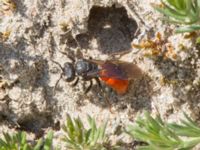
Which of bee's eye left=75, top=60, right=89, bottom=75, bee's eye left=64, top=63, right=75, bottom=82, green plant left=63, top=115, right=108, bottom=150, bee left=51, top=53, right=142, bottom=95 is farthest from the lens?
bee's eye left=75, top=60, right=89, bottom=75

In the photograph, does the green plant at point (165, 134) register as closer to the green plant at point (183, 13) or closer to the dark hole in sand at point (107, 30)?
the green plant at point (183, 13)

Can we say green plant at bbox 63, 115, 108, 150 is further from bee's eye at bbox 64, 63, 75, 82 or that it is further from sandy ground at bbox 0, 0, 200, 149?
bee's eye at bbox 64, 63, 75, 82

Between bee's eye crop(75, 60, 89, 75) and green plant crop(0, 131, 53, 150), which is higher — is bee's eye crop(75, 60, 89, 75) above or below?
above

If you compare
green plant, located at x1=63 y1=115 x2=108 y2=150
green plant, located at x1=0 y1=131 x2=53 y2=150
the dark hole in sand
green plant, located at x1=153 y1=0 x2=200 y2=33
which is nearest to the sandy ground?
the dark hole in sand

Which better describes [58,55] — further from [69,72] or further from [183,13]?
[183,13]

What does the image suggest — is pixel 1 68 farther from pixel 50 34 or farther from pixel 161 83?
pixel 161 83

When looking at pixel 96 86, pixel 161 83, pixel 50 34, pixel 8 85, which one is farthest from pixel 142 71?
pixel 8 85

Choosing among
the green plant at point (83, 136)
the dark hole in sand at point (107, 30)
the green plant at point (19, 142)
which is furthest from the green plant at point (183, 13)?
the green plant at point (19, 142)

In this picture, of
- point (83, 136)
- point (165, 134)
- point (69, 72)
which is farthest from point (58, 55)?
point (165, 134)
